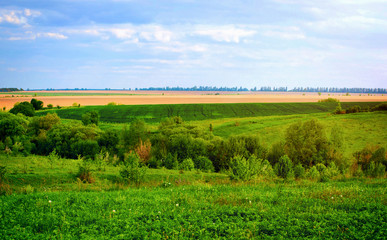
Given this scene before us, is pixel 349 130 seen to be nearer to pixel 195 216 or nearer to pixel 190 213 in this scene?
pixel 190 213

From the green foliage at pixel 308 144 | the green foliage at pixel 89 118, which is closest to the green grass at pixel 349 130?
the green foliage at pixel 308 144

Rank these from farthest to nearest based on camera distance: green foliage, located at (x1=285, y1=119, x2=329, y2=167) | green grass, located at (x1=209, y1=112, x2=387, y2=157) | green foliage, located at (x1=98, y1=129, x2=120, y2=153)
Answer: green grass, located at (x1=209, y1=112, x2=387, y2=157) < green foliage, located at (x1=98, y1=129, x2=120, y2=153) < green foliage, located at (x1=285, y1=119, x2=329, y2=167)

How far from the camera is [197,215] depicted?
11.0 metres

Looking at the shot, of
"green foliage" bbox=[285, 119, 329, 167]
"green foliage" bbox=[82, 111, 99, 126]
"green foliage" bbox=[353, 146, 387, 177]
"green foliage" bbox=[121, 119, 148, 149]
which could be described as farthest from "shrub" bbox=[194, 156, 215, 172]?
"green foliage" bbox=[82, 111, 99, 126]

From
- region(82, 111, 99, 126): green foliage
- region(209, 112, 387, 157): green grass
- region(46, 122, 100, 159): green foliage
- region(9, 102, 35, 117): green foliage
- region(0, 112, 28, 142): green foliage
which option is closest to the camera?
region(46, 122, 100, 159): green foliage

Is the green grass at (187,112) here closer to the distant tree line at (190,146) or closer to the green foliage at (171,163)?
the distant tree line at (190,146)

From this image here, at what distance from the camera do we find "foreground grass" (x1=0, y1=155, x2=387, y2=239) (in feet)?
30.9

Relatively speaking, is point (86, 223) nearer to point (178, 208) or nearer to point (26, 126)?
point (178, 208)

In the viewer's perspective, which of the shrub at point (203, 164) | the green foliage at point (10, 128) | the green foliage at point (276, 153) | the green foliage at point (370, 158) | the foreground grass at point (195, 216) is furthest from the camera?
the green foliage at point (10, 128)

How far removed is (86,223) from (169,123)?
5023cm

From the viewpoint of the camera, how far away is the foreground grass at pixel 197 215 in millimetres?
9406

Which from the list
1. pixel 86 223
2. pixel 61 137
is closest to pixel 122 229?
pixel 86 223

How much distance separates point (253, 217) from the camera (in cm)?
1093

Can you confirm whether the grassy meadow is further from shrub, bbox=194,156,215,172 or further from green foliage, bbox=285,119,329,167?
green foliage, bbox=285,119,329,167
